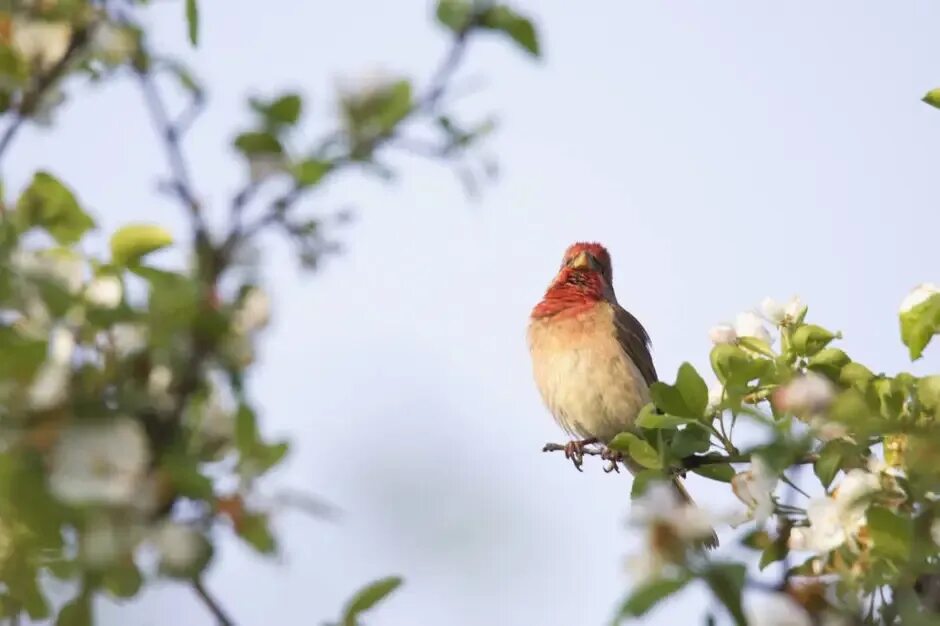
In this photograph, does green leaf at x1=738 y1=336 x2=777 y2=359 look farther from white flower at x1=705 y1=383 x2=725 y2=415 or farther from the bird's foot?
the bird's foot

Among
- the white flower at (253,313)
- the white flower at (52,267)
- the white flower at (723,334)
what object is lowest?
the white flower at (723,334)

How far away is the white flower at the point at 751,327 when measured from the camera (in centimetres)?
453

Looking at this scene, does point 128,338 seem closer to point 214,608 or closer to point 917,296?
point 214,608

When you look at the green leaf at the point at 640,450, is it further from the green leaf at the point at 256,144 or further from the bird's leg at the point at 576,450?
the bird's leg at the point at 576,450

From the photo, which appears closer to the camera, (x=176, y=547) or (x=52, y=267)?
Result: (x=176, y=547)

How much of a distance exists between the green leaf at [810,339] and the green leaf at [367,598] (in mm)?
2420

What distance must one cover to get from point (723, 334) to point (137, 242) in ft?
8.25

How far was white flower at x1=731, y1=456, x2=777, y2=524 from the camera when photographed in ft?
10.2

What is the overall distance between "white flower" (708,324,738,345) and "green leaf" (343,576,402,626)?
7.83 ft

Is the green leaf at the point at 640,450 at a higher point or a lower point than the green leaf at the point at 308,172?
lower

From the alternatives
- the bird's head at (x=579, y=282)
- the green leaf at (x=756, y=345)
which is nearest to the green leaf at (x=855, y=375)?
the green leaf at (x=756, y=345)

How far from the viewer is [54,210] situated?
242cm

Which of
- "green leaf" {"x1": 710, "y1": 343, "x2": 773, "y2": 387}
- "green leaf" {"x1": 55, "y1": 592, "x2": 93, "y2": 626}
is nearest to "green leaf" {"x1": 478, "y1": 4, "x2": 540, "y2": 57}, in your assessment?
"green leaf" {"x1": 55, "y1": 592, "x2": 93, "y2": 626}

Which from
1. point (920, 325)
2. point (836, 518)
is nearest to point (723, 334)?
point (920, 325)
